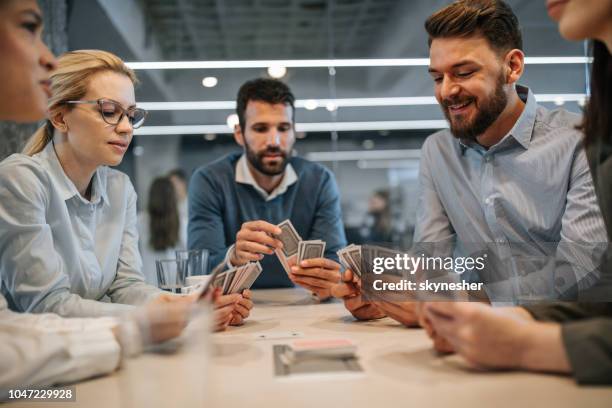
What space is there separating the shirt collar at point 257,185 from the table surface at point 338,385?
1.74 metres

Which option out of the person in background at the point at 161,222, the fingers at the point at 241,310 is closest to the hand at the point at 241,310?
the fingers at the point at 241,310

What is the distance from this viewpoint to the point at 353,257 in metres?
1.61

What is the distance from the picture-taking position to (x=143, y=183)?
532 centimetres

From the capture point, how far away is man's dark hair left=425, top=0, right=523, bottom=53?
1965 millimetres

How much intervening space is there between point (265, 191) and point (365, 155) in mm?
2705

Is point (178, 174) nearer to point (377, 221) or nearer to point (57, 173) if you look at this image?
point (377, 221)

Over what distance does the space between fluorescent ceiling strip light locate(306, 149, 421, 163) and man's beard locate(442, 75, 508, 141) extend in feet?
10.3

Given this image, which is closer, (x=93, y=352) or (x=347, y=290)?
(x=93, y=352)

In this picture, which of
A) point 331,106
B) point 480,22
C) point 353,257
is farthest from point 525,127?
point 331,106

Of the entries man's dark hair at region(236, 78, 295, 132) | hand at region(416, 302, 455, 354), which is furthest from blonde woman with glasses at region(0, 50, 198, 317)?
man's dark hair at region(236, 78, 295, 132)

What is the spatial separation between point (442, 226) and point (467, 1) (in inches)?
35.4

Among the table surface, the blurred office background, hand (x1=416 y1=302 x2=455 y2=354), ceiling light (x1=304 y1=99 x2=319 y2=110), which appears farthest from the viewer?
ceiling light (x1=304 y1=99 x2=319 y2=110)

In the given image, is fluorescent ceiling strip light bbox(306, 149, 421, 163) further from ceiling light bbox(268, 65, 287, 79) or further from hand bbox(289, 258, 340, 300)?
hand bbox(289, 258, 340, 300)

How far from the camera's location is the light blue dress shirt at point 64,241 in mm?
1399
